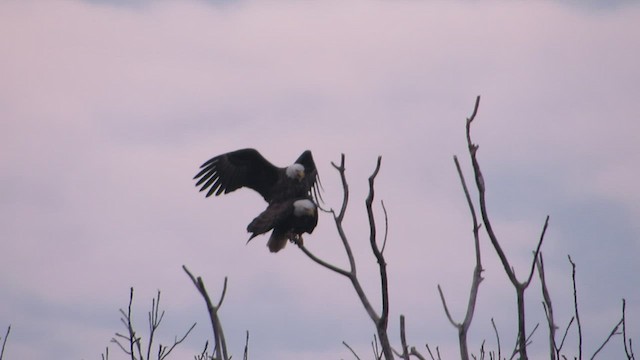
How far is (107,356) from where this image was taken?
518 cm

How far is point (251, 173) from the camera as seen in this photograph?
31.9 feet

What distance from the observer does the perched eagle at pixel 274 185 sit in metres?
8.37

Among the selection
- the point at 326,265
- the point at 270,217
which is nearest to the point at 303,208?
the point at 270,217

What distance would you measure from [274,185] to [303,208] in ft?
3.65

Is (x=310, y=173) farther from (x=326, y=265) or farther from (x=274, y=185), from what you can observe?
(x=326, y=265)

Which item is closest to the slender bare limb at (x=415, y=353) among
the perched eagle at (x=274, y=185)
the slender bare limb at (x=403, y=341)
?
the slender bare limb at (x=403, y=341)

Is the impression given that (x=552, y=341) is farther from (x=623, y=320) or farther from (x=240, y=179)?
(x=240, y=179)

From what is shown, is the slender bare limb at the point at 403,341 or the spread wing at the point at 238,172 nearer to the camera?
the slender bare limb at the point at 403,341

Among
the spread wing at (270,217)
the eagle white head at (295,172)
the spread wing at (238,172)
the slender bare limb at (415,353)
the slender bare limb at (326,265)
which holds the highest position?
the spread wing at (238,172)

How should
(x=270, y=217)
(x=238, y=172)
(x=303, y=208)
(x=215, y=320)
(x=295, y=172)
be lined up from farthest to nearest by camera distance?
(x=238, y=172), (x=295, y=172), (x=303, y=208), (x=270, y=217), (x=215, y=320)

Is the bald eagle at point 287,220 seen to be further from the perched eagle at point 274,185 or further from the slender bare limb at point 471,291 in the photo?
the slender bare limb at point 471,291

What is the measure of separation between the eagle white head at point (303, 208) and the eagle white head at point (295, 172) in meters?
0.60

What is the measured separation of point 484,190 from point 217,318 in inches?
38.0

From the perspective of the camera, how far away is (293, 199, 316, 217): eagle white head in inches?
329
